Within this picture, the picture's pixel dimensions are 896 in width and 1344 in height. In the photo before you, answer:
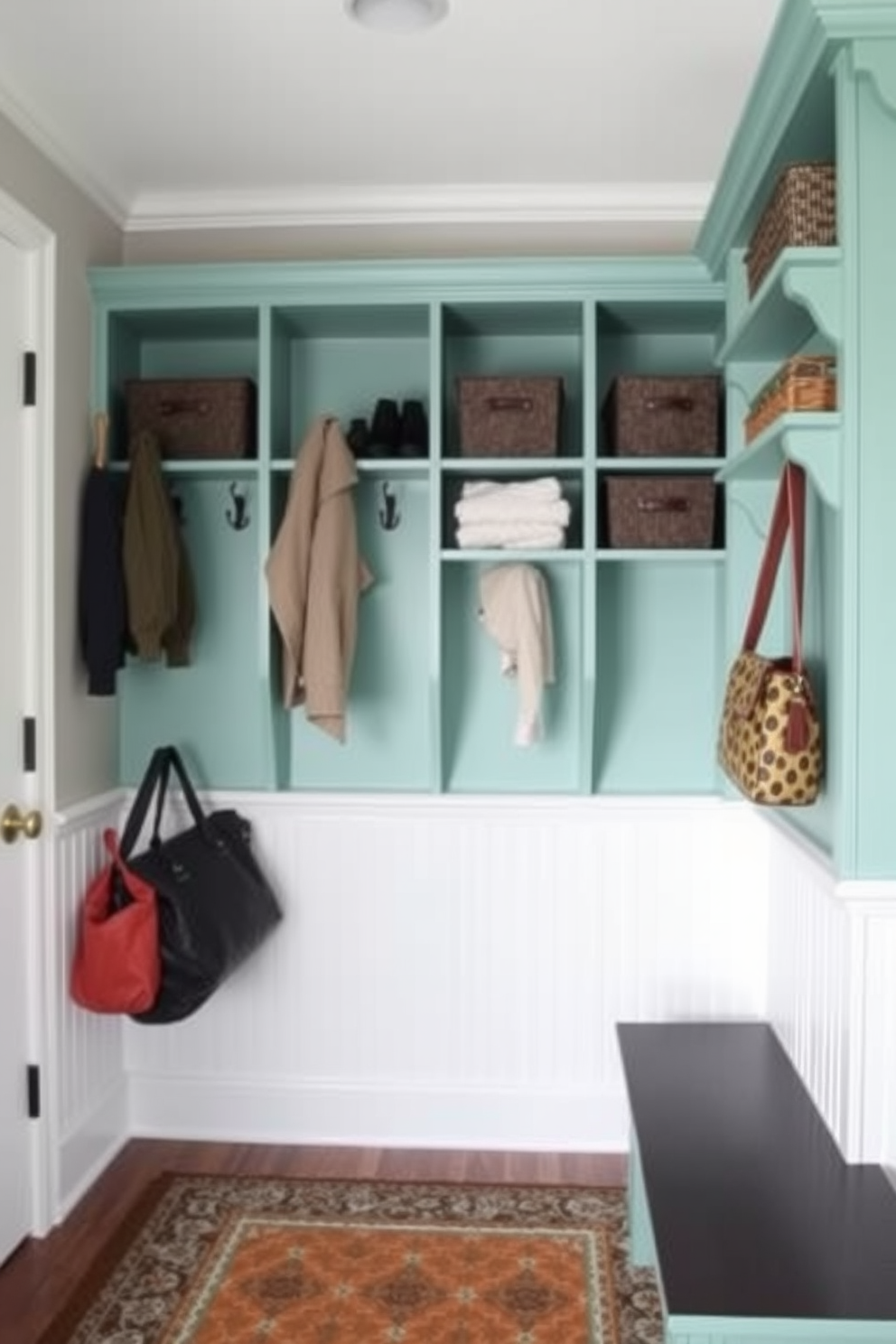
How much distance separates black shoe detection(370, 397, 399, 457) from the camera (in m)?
2.77

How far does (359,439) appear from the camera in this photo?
2.79m

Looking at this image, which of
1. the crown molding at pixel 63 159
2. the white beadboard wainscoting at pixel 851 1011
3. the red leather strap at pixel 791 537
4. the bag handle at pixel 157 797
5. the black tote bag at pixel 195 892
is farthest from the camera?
→ the bag handle at pixel 157 797

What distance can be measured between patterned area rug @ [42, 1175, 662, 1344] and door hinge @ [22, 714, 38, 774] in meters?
1.08

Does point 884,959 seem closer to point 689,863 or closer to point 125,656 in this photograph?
point 689,863

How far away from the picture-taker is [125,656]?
112 inches

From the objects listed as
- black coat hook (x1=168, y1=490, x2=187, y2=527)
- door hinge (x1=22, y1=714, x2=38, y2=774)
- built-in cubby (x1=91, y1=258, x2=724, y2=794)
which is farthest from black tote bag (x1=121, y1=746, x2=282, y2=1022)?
black coat hook (x1=168, y1=490, x2=187, y2=527)

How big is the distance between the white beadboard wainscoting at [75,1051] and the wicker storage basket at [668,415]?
5.42 feet

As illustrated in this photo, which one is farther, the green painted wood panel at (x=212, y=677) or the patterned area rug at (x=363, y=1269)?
the green painted wood panel at (x=212, y=677)

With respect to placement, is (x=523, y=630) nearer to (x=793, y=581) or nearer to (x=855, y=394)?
(x=793, y=581)

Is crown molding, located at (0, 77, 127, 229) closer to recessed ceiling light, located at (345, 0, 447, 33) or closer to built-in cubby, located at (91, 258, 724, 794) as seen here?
built-in cubby, located at (91, 258, 724, 794)

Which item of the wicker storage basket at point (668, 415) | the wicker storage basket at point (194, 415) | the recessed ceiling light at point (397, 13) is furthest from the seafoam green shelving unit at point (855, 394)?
the wicker storage basket at point (194, 415)

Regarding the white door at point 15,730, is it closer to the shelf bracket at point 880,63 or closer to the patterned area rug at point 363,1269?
the patterned area rug at point 363,1269

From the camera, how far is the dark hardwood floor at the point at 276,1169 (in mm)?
2449

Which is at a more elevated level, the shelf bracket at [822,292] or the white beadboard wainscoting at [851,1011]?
the shelf bracket at [822,292]
